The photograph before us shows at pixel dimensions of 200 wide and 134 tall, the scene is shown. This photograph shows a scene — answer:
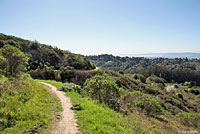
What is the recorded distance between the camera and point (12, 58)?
1164cm

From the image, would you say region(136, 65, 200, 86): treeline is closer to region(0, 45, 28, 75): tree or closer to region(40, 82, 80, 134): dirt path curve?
region(0, 45, 28, 75): tree

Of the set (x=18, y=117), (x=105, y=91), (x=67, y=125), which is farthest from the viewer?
(x=105, y=91)

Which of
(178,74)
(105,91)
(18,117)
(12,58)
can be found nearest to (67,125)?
(18,117)

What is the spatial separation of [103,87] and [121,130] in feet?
18.4

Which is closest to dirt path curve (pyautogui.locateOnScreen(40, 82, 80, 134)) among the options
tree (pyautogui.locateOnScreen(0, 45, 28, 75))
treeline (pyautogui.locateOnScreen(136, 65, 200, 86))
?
tree (pyautogui.locateOnScreen(0, 45, 28, 75))

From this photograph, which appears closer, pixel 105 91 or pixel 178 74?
pixel 105 91

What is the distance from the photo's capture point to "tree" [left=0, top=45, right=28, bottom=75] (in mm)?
11351

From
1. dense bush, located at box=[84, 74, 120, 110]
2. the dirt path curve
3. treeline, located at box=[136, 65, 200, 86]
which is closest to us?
the dirt path curve

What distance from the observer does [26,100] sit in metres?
7.53

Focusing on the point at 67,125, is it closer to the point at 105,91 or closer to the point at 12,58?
the point at 105,91

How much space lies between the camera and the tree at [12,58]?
447 inches

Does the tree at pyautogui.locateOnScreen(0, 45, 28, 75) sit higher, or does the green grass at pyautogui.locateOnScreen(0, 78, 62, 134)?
the tree at pyautogui.locateOnScreen(0, 45, 28, 75)

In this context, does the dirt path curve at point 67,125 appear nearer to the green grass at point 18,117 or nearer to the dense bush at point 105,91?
the green grass at point 18,117

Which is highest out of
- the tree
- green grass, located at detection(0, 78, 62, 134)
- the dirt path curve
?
the tree
